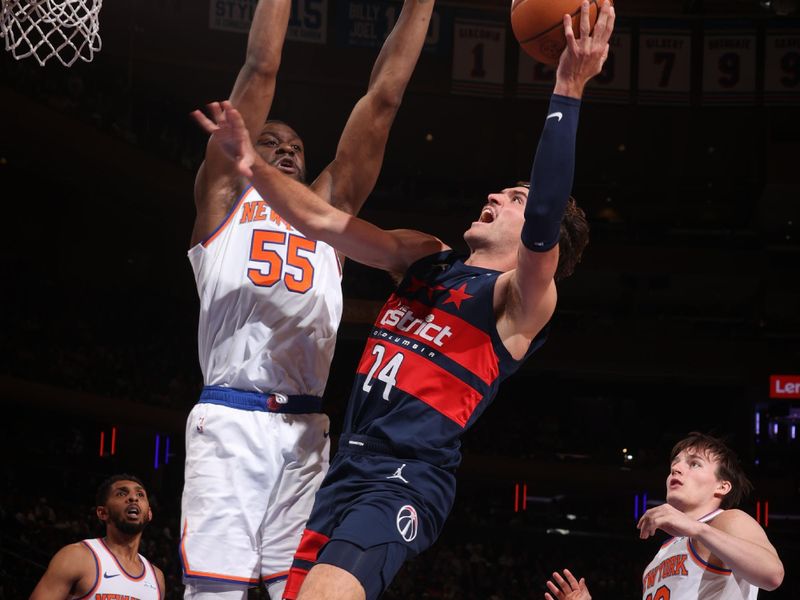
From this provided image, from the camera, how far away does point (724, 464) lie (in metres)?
4.45

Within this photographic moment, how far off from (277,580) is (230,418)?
59 cm

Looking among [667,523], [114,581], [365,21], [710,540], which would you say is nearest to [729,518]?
[710,540]

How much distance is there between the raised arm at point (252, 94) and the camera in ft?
12.4

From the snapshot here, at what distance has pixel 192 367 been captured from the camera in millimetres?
19406

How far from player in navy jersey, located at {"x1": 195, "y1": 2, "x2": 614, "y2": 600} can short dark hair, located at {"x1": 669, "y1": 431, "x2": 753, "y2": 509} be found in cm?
132

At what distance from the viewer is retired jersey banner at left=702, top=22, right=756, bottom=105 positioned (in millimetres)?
17094

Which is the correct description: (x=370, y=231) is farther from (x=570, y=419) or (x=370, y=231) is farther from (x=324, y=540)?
(x=570, y=419)

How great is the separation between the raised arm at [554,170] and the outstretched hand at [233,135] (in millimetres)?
918

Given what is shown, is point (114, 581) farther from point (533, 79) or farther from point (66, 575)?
point (533, 79)

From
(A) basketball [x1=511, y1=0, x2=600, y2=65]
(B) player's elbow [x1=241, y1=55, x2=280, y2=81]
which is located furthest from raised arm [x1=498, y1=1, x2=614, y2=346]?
(B) player's elbow [x1=241, y1=55, x2=280, y2=81]

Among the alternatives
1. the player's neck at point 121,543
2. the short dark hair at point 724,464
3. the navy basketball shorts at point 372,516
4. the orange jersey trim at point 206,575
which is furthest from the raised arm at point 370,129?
the player's neck at point 121,543

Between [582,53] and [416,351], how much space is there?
43.5 inches

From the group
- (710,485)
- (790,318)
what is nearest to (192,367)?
(790,318)

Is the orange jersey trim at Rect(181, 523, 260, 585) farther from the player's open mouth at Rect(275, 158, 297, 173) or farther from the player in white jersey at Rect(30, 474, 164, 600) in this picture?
the player in white jersey at Rect(30, 474, 164, 600)
